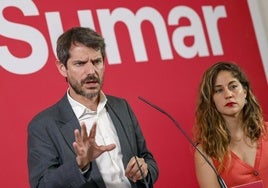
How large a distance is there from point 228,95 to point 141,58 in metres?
0.74

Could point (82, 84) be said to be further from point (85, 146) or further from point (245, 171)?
point (245, 171)

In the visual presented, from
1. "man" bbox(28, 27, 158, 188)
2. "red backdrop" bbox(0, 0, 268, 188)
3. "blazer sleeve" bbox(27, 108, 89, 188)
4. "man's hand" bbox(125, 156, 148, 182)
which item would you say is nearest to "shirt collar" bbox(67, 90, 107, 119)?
"man" bbox(28, 27, 158, 188)

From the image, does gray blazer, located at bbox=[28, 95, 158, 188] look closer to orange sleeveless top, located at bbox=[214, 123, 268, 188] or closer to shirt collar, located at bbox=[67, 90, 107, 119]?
shirt collar, located at bbox=[67, 90, 107, 119]

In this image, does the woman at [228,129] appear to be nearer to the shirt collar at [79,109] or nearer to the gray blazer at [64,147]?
the gray blazer at [64,147]

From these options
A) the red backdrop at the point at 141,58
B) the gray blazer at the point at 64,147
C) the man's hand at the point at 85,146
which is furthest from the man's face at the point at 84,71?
the red backdrop at the point at 141,58

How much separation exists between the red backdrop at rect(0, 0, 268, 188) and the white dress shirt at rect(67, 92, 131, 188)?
0.61 metres

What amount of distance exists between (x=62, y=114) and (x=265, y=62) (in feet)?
6.48

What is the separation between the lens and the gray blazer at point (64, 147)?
5.54 ft

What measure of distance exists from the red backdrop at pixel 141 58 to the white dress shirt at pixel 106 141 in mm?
609

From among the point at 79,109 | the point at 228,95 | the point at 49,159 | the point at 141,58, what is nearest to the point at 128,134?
the point at 79,109

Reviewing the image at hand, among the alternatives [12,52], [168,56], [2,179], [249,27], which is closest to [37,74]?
[12,52]

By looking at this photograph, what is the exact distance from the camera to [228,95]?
2.35 meters

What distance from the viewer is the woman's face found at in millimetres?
2352

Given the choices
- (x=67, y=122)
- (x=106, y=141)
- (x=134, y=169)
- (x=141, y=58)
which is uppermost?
(x=141, y=58)
